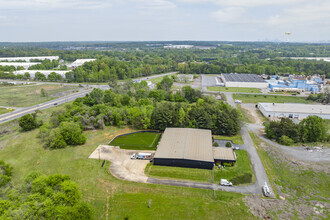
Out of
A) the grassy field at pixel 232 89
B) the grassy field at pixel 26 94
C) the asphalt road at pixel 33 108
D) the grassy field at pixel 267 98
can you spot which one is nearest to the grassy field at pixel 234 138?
the grassy field at pixel 267 98

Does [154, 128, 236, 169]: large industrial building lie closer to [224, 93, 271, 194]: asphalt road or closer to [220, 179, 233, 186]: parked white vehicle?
[220, 179, 233, 186]: parked white vehicle

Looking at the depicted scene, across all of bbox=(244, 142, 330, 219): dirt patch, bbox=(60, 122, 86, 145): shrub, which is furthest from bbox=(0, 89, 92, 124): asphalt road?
bbox=(244, 142, 330, 219): dirt patch

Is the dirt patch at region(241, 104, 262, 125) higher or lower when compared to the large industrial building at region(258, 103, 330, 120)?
lower

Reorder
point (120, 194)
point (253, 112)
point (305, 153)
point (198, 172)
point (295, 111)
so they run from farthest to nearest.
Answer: point (253, 112), point (295, 111), point (305, 153), point (198, 172), point (120, 194)

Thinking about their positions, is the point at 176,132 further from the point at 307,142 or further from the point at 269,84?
the point at 269,84

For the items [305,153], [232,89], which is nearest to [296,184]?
[305,153]

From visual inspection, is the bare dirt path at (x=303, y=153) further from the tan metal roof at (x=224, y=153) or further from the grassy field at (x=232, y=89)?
the grassy field at (x=232, y=89)

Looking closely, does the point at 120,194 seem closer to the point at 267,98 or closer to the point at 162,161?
the point at 162,161
